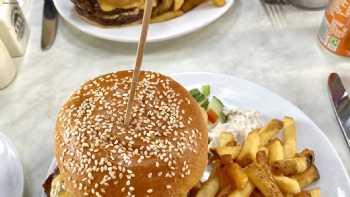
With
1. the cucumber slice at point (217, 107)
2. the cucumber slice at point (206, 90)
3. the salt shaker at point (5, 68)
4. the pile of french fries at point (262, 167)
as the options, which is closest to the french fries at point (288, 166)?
the pile of french fries at point (262, 167)

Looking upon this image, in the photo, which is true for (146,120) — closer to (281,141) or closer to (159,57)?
(281,141)

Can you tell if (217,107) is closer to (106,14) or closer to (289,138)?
(289,138)

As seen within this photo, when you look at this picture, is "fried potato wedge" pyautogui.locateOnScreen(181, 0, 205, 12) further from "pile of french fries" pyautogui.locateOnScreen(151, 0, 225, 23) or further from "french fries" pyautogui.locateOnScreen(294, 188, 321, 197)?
"french fries" pyautogui.locateOnScreen(294, 188, 321, 197)

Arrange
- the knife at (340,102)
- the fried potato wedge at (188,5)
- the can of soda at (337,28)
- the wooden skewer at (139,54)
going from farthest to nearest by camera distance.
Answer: the fried potato wedge at (188,5)
the can of soda at (337,28)
the knife at (340,102)
the wooden skewer at (139,54)

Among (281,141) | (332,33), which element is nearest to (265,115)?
(281,141)

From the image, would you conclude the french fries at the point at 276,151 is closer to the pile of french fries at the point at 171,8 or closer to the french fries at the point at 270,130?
the french fries at the point at 270,130
